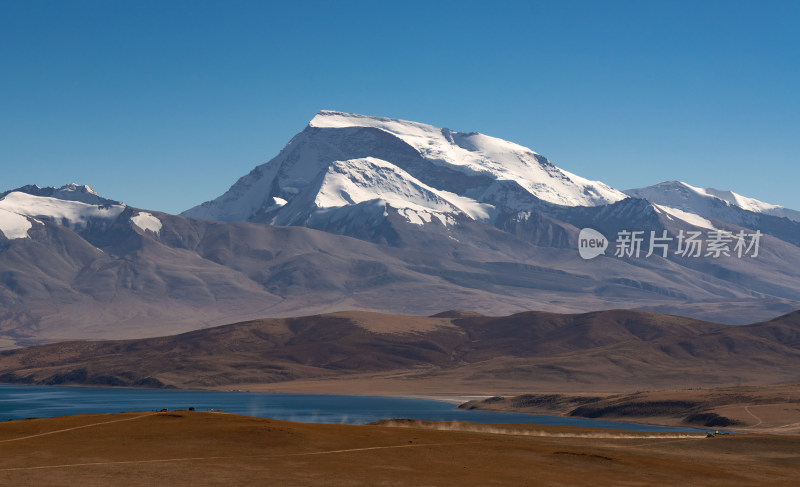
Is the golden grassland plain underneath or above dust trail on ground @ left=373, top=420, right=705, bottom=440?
above

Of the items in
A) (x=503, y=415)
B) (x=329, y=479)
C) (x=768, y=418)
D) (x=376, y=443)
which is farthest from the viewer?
(x=503, y=415)

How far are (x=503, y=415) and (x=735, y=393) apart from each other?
42.4 meters

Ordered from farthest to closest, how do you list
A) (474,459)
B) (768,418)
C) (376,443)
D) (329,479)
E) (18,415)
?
(18,415) → (768,418) → (376,443) → (474,459) → (329,479)

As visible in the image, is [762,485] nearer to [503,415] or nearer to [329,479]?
[329,479]

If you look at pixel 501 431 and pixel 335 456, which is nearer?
pixel 335 456

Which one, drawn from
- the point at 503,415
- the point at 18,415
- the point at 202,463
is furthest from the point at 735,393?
the point at 202,463

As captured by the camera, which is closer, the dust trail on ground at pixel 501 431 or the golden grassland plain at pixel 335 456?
the golden grassland plain at pixel 335 456

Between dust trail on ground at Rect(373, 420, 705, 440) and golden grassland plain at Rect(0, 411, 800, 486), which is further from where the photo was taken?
dust trail on ground at Rect(373, 420, 705, 440)

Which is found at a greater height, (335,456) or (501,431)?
(335,456)

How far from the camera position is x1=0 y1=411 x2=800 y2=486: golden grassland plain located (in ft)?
168

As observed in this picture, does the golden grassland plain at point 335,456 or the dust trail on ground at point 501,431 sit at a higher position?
the golden grassland plain at point 335,456

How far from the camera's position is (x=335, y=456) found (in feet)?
189

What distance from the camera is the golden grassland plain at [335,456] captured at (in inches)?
2010

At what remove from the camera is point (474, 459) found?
2313 inches
